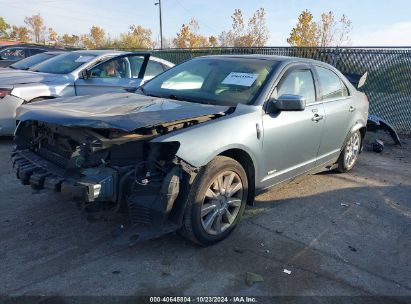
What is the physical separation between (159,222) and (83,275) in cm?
72

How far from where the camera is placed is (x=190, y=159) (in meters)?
3.24

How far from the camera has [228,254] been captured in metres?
3.56

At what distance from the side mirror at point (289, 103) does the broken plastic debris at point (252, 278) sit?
168cm

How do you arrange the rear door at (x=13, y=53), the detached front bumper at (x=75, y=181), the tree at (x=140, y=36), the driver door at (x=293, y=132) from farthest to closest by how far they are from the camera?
1. the tree at (x=140, y=36)
2. the rear door at (x=13, y=53)
3. the driver door at (x=293, y=132)
4. the detached front bumper at (x=75, y=181)

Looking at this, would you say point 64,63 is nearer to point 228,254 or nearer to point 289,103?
point 289,103

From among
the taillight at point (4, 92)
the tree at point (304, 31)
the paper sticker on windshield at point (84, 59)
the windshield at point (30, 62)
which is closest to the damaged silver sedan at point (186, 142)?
the taillight at point (4, 92)

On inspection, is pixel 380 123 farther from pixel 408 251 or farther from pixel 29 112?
pixel 29 112

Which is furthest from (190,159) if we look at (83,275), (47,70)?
(47,70)

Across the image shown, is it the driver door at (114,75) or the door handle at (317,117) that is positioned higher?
the driver door at (114,75)

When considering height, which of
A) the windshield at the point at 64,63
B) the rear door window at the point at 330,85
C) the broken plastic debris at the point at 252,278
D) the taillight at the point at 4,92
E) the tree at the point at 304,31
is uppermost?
the tree at the point at 304,31

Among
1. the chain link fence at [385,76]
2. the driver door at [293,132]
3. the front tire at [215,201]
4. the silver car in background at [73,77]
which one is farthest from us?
the chain link fence at [385,76]

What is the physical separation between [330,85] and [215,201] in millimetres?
2639

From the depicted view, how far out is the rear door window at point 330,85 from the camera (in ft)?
16.7

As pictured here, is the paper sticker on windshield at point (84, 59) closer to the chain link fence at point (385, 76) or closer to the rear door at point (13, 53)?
the rear door at point (13, 53)
